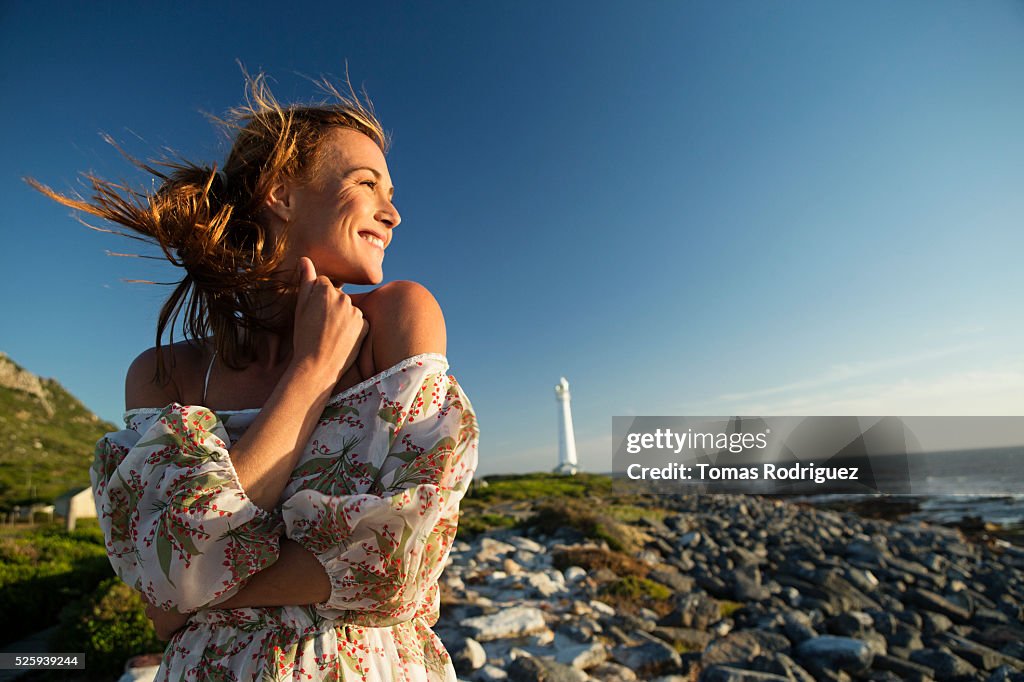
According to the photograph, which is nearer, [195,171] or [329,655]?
[329,655]

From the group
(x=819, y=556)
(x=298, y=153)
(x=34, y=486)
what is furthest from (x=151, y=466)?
(x=34, y=486)

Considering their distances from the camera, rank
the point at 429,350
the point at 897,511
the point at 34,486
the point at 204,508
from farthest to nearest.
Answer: the point at 897,511 < the point at 34,486 < the point at 429,350 < the point at 204,508

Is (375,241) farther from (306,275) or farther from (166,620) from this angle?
(166,620)

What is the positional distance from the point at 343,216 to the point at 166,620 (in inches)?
39.6

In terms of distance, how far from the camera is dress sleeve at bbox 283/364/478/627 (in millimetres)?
1053

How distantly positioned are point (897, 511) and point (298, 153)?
29540 millimetres

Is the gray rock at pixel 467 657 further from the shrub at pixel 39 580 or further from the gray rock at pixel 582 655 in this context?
the shrub at pixel 39 580

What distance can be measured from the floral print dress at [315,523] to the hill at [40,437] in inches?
745

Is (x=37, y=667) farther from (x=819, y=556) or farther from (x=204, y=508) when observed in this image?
(x=819, y=556)

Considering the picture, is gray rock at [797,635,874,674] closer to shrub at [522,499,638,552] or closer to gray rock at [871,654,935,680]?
gray rock at [871,654,935,680]

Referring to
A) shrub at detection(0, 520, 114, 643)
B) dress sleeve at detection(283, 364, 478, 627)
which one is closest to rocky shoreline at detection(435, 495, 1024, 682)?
dress sleeve at detection(283, 364, 478, 627)

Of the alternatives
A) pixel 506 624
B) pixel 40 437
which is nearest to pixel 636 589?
pixel 506 624

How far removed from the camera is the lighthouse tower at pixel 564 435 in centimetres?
4269

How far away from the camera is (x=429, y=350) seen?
129cm
